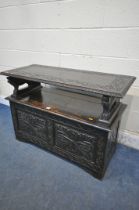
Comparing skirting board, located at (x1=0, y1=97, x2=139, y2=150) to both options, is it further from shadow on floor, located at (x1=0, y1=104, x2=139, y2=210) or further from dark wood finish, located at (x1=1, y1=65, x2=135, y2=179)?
dark wood finish, located at (x1=1, y1=65, x2=135, y2=179)

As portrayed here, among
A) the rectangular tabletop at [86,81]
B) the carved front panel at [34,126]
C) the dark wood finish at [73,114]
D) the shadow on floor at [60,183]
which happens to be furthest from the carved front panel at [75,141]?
the rectangular tabletop at [86,81]

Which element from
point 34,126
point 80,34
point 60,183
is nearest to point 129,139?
point 60,183

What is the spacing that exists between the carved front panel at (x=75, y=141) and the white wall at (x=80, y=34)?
672mm

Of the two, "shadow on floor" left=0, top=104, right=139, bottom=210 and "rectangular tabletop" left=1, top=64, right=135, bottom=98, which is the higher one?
"rectangular tabletop" left=1, top=64, right=135, bottom=98

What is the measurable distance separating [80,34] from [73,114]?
34.7 inches

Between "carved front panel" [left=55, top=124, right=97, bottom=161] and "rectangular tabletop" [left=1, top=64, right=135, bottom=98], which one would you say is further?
"carved front panel" [left=55, top=124, right=97, bottom=161]

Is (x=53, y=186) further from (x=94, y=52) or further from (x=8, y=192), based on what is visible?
(x=94, y=52)

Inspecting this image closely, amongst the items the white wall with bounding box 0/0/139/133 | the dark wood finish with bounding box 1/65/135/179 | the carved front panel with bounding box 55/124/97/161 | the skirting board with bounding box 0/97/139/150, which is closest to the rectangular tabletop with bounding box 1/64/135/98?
the dark wood finish with bounding box 1/65/135/179

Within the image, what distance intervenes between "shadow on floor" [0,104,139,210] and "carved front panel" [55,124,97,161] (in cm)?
24

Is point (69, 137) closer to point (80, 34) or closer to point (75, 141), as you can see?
point (75, 141)

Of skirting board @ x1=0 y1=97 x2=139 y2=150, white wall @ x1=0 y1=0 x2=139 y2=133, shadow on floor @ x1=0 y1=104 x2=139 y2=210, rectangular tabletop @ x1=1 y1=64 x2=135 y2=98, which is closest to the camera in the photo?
rectangular tabletop @ x1=1 y1=64 x2=135 y2=98

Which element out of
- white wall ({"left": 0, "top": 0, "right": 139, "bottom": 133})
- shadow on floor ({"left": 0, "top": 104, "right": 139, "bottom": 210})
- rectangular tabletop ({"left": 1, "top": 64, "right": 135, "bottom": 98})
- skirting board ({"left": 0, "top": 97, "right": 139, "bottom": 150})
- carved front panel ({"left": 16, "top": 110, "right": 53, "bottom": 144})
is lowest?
shadow on floor ({"left": 0, "top": 104, "right": 139, "bottom": 210})

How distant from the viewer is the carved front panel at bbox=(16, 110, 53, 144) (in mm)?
1525

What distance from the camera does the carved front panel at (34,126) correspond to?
60.1 inches
